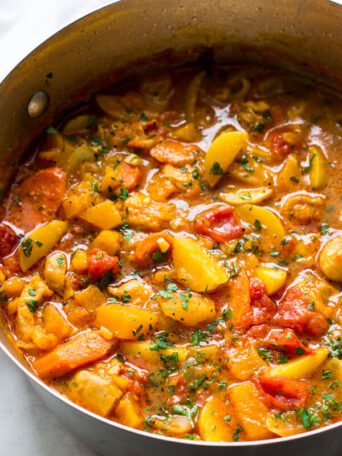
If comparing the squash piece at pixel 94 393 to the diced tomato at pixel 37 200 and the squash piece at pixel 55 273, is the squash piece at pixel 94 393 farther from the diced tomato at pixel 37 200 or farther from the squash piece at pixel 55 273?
the diced tomato at pixel 37 200

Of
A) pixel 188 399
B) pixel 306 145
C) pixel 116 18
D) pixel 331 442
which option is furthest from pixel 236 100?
pixel 331 442

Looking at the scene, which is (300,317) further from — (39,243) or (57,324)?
(39,243)

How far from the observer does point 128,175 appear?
373 cm

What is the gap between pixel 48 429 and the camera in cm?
340

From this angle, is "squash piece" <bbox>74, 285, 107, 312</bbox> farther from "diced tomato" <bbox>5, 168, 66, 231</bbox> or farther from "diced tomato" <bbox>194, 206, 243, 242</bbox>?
"diced tomato" <bbox>194, 206, 243, 242</bbox>

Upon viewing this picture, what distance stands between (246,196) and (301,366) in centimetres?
98

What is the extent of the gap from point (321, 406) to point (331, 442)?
0.92 ft

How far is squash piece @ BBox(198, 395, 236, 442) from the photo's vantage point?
2979 millimetres

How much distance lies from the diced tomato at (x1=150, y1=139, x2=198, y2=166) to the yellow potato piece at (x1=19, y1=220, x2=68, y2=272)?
2.13 feet

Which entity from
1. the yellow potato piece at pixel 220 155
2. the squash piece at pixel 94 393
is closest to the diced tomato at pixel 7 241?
the squash piece at pixel 94 393

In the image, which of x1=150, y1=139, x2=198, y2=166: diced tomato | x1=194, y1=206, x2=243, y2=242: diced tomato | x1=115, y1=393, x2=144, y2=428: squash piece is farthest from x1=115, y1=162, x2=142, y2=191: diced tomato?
x1=115, y1=393, x2=144, y2=428: squash piece

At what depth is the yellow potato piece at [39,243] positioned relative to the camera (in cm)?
352

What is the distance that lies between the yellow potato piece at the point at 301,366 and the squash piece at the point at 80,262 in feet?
3.40

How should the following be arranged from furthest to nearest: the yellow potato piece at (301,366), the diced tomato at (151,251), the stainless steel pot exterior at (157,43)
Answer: the stainless steel pot exterior at (157,43), the diced tomato at (151,251), the yellow potato piece at (301,366)
